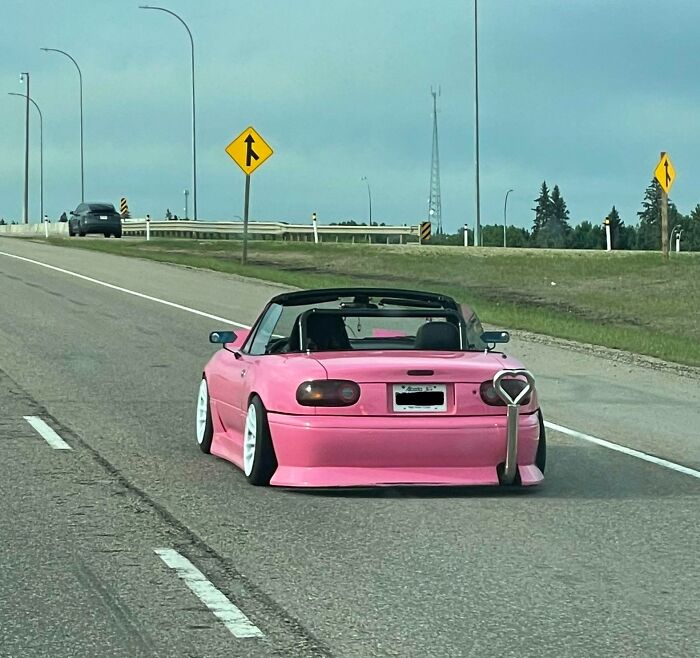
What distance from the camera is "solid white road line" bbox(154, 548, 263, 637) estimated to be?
252 inches

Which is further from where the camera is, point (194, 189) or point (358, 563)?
point (194, 189)

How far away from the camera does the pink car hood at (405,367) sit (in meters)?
9.46

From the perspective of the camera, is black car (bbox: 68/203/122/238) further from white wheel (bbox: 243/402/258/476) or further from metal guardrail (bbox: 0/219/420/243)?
white wheel (bbox: 243/402/258/476)

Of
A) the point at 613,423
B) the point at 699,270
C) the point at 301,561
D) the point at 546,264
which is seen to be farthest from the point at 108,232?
the point at 301,561

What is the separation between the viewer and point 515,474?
A: 9.62m

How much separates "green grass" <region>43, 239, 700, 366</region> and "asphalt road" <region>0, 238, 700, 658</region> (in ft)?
29.3

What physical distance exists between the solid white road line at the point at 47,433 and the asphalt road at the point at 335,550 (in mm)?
79

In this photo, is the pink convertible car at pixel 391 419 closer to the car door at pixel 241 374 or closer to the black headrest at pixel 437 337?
the black headrest at pixel 437 337

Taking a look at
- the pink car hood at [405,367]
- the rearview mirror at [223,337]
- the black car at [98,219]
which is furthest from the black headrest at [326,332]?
the black car at [98,219]

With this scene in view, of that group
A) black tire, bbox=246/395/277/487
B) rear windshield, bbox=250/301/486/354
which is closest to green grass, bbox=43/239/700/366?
rear windshield, bbox=250/301/486/354

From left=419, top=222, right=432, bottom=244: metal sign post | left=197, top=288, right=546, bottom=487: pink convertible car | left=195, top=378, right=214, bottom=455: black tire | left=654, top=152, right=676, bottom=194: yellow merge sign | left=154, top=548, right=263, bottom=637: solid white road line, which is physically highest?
left=654, top=152, right=676, bottom=194: yellow merge sign

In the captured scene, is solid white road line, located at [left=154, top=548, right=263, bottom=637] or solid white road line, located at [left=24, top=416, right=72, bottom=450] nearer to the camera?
solid white road line, located at [left=154, top=548, right=263, bottom=637]

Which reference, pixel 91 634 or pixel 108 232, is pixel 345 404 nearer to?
pixel 91 634

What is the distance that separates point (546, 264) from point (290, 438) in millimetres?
Result: 28475
